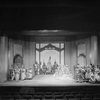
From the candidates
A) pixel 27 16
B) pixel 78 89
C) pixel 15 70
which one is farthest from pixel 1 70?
pixel 78 89

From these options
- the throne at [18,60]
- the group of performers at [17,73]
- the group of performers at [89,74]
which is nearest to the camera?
the group of performers at [89,74]

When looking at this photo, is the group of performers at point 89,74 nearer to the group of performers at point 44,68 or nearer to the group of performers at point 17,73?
the group of performers at point 17,73

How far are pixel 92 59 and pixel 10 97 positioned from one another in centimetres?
771

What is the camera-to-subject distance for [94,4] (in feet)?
26.5

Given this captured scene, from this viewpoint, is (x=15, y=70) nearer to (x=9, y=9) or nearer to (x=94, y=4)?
(x=9, y=9)

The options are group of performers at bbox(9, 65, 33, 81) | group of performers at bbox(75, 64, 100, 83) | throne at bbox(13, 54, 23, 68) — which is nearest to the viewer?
group of performers at bbox(75, 64, 100, 83)

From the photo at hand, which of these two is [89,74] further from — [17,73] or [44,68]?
[44,68]

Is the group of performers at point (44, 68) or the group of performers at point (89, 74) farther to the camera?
the group of performers at point (44, 68)

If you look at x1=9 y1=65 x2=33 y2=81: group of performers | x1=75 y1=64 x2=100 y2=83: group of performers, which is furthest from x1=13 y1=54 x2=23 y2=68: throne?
x1=75 y1=64 x2=100 y2=83: group of performers

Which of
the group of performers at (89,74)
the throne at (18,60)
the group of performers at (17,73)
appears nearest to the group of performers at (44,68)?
the throne at (18,60)

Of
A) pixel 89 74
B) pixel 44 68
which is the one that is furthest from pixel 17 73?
pixel 89 74

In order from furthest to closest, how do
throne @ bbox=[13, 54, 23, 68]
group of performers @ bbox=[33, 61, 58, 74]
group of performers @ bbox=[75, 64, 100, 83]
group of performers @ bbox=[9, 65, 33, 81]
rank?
group of performers @ bbox=[33, 61, 58, 74] → throne @ bbox=[13, 54, 23, 68] → group of performers @ bbox=[9, 65, 33, 81] → group of performers @ bbox=[75, 64, 100, 83]

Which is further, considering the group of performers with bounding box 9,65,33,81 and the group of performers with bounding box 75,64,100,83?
the group of performers with bounding box 9,65,33,81

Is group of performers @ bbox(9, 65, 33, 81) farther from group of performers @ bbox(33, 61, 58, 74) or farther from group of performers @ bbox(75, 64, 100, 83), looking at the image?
group of performers @ bbox(75, 64, 100, 83)
